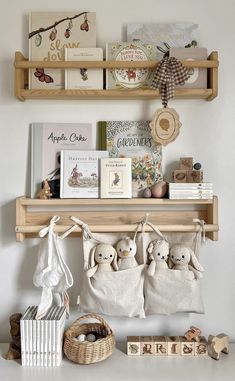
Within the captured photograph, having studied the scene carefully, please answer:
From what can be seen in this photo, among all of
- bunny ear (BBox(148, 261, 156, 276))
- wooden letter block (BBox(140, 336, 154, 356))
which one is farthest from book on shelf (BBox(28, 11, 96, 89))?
wooden letter block (BBox(140, 336, 154, 356))

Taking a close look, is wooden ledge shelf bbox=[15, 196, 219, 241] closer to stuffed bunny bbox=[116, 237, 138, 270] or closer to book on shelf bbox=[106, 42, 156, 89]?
stuffed bunny bbox=[116, 237, 138, 270]

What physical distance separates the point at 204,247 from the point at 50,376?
64 cm

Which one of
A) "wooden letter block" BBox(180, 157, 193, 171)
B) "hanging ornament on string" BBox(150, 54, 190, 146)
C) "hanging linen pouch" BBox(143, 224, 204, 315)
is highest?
"hanging ornament on string" BBox(150, 54, 190, 146)

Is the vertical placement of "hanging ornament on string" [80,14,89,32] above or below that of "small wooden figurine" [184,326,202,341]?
above

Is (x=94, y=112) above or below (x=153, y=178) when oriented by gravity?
above

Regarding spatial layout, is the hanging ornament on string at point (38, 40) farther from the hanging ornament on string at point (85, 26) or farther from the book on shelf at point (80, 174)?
the book on shelf at point (80, 174)

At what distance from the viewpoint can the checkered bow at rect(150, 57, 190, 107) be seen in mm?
1336

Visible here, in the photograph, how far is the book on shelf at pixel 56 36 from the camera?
4.64ft

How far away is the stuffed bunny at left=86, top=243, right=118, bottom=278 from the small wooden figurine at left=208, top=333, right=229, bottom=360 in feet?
1.21

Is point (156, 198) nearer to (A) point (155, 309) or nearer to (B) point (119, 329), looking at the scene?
(A) point (155, 309)

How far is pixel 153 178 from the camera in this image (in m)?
1.46

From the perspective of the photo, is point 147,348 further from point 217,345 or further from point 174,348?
point 217,345

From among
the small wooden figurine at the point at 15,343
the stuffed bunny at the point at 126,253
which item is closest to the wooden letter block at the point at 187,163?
the stuffed bunny at the point at 126,253

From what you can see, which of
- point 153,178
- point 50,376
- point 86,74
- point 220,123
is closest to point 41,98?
point 86,74
